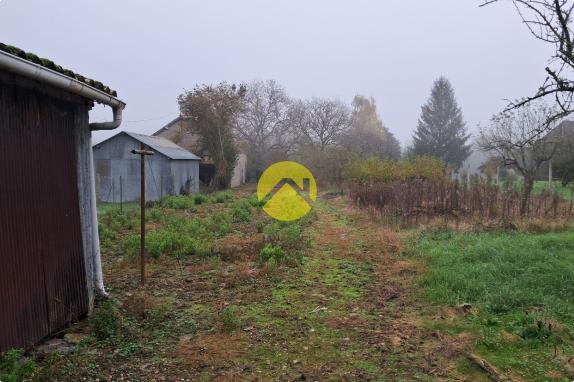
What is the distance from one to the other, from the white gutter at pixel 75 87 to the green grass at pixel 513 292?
3.95 m

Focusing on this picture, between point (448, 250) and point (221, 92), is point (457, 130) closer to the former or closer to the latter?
point (221, 92)

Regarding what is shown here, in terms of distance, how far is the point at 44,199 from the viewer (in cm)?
393

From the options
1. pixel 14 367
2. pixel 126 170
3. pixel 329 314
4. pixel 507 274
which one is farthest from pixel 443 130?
pixel 14 367

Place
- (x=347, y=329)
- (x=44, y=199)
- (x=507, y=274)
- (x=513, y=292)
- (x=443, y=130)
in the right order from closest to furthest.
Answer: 1. (x=44, y=199)
2. (x=347, y=329)
3. (x=513, y=292)
4. (x=507, y=274)
5. (x=443, y=130)

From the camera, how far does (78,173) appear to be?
182 inches

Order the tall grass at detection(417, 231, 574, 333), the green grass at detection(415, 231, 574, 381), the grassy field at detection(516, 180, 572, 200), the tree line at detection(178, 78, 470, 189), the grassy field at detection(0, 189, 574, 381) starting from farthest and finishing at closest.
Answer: the tree line at detection(178, 78, 470, 189) → the grassy field at detection(516, 180, 572, 200) → the tall grass at detection(417, 231, 574, 333) → the green grass at detection(415, 231, 574, 381) → the grassy field at detection(0, 189, 574, 381)

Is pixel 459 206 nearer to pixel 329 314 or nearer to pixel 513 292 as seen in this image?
pixel 513 292

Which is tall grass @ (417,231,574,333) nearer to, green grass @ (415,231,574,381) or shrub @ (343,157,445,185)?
green grass @ (415,231,574,381)

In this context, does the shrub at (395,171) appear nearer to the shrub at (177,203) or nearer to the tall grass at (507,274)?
the shrub at (177,203)

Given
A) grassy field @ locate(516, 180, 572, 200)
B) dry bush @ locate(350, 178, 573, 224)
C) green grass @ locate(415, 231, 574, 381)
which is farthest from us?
grassy field @ locate(516, 180, 572, 200)

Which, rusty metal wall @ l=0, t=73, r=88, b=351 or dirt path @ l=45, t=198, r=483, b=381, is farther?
dirt path @ l=45, t=198, r=483, b=381

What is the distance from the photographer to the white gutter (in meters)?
3.15

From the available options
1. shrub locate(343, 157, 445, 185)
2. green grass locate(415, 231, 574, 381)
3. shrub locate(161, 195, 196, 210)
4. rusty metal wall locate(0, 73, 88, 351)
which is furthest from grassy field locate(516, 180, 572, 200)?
rusty metal wall locate(0, 73, 88, 351)

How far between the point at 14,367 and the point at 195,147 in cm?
2624
